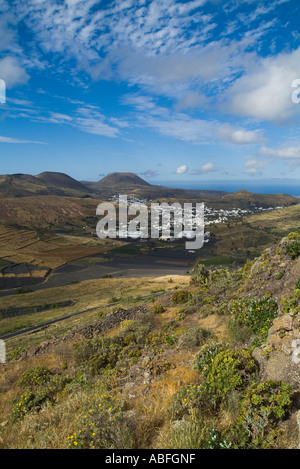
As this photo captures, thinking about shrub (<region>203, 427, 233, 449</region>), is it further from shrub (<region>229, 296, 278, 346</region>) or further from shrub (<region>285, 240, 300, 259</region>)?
shrub (<region>285, 240, 300, 259</region>)

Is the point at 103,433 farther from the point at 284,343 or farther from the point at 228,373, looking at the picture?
the point at 284,343

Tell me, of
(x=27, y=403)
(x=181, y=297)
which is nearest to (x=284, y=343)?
(x=27, y=403)

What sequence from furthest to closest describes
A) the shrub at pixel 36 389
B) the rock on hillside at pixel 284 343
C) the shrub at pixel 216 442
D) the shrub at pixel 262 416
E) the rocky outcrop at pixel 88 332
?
the rocky outcrop at pixel 88 332
the shrub at pixel 36 389
the rock on hillside at pixel 284 343
the shrub at pixel 262 416
the shrub at pixel 216 442

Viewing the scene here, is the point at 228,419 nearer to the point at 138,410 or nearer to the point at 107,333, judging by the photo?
the point at 138,410

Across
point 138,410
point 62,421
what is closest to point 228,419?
point 138,410

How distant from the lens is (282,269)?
1234 centimetres

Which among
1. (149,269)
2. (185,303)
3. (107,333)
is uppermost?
(185,303)

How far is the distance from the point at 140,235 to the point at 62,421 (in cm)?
14179

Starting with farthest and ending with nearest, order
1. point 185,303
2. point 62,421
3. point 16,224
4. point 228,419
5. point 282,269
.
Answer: point 16,224 < point 185,303 < point 282,269 < point 62,421 < point 228,419

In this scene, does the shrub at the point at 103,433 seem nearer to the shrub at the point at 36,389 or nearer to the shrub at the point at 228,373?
the shrub at the point at 228,373

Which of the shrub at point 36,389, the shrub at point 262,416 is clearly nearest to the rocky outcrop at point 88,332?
the shrub at point 36,389

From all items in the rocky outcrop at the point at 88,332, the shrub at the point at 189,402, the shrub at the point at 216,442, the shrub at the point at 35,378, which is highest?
the shrub at the point at 216,442

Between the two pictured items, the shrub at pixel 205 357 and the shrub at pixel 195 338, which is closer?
the shrub at pixel 205 357
